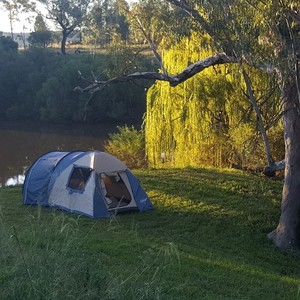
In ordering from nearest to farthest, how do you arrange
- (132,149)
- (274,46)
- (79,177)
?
(274,46)
(79,177)
(132,149)

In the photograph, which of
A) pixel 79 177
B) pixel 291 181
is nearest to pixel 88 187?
pixel 79 177

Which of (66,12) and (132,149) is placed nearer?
(132,149)

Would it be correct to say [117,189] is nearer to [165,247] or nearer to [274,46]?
[274,46]

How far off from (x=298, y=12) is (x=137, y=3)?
5482 millimetres

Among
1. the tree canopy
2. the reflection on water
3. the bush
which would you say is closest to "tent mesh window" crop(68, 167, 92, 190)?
the tree canopy

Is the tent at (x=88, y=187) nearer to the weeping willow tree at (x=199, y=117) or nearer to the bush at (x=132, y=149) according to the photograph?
the weeping willow tree at (x=199, y=117)

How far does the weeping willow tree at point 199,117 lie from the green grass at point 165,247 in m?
1.58

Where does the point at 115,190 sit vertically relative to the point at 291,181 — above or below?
below

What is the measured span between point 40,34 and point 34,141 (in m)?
22.5

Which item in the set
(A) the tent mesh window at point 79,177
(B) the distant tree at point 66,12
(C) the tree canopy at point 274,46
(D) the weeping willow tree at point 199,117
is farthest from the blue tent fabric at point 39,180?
(B) the distant tree at point 66,12

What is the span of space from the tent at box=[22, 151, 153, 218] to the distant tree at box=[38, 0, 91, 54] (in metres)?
40.3

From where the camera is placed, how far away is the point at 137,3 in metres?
12.3

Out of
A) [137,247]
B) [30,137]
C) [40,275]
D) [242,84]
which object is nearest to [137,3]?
[242,84]

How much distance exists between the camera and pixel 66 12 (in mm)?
50562
